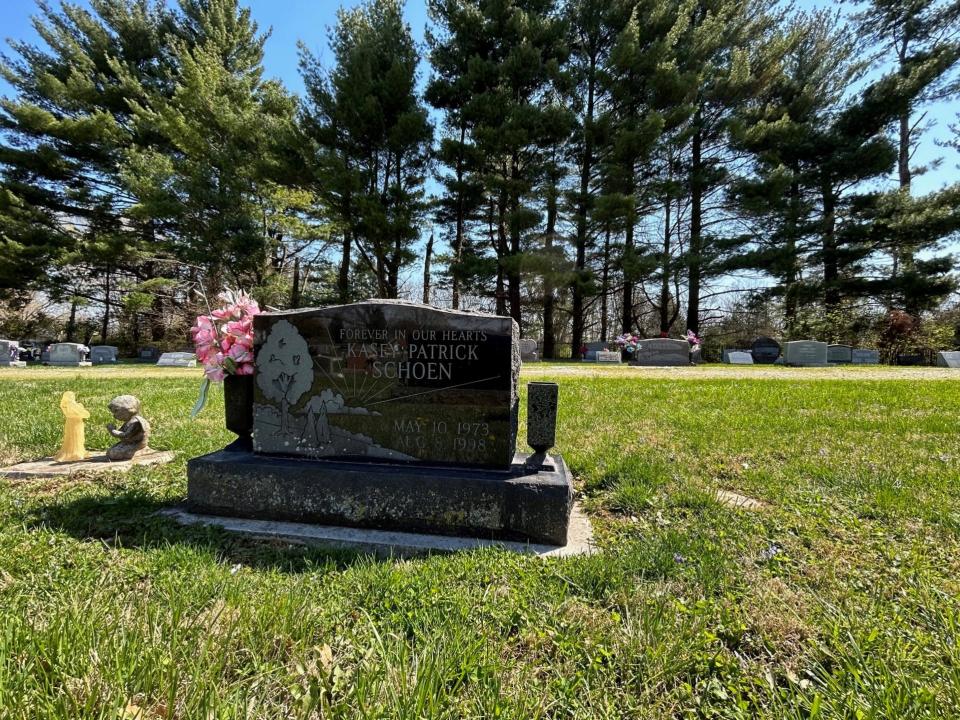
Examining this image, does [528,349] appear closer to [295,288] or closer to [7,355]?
[295,288]

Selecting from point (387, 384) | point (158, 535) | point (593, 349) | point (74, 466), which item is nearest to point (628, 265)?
point (593, 349)

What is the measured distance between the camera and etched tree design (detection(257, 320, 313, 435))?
8.94 feet

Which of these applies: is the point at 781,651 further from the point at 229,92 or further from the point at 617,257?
the point at 229,92

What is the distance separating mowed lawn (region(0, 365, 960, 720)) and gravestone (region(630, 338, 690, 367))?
1169 cm

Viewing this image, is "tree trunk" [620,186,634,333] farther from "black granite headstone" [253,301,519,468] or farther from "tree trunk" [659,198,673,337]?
"black granite headstone" [253,301,519,468]

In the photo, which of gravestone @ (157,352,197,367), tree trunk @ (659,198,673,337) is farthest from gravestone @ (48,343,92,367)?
tree trunk @ (659,198,673,337)

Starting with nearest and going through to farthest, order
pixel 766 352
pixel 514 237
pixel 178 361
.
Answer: pixel 178 361
pixel 766 352
pixel 514 237

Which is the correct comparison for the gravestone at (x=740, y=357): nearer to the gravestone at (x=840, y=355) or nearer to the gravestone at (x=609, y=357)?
the gravestone at (x=840, y=355)

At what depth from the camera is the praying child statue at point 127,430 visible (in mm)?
3607

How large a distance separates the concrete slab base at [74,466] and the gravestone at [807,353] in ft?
54.8

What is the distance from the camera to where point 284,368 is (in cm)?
275

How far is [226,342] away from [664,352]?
14119 millimetres

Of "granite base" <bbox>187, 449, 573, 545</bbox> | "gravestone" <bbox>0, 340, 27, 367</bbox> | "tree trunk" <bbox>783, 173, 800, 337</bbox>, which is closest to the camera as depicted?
"granite base" <bbox>187, 449, 573, 545</bbox>

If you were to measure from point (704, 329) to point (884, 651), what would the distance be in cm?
2404
